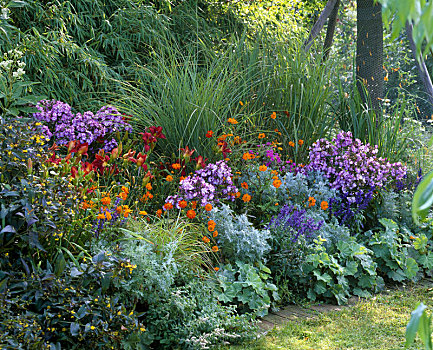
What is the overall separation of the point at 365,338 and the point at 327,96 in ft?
10.2

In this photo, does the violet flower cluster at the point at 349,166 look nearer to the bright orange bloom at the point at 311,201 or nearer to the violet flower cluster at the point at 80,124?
the bright orange bloom at the point at 311,201

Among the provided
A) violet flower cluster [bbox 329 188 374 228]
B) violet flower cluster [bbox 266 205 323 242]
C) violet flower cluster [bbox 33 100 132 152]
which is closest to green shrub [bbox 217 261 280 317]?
violet flower cluster [bbox 266 205 323 242]

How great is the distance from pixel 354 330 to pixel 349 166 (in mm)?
1864

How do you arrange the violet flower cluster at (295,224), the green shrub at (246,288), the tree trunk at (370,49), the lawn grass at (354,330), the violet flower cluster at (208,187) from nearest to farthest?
the lawn grass at (354,330), the green shrub at (246,288), the violet flower cluster at (208,187), the violet flower cluster at (295,224), the tree trunk at (370,49)

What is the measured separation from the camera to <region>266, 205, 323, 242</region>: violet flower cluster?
12.3 feet

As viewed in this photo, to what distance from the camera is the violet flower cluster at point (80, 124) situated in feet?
14.4

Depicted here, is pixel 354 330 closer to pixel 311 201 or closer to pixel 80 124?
pixel 311 201

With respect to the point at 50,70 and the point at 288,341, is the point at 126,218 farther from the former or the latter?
the point at 50,70

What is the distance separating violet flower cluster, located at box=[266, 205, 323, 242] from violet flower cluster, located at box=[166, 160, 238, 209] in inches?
15.4

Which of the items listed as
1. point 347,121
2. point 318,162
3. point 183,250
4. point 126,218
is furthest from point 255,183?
point 347,121

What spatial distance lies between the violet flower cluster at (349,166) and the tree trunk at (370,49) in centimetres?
147

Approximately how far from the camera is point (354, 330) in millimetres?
3102

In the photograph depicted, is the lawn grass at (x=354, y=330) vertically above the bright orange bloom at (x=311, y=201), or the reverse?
the bright orange bloom at (x=311, y=201)

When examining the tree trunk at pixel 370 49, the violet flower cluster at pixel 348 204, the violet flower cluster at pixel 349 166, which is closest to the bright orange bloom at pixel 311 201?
the violet flower cluster at pixel 348 204
